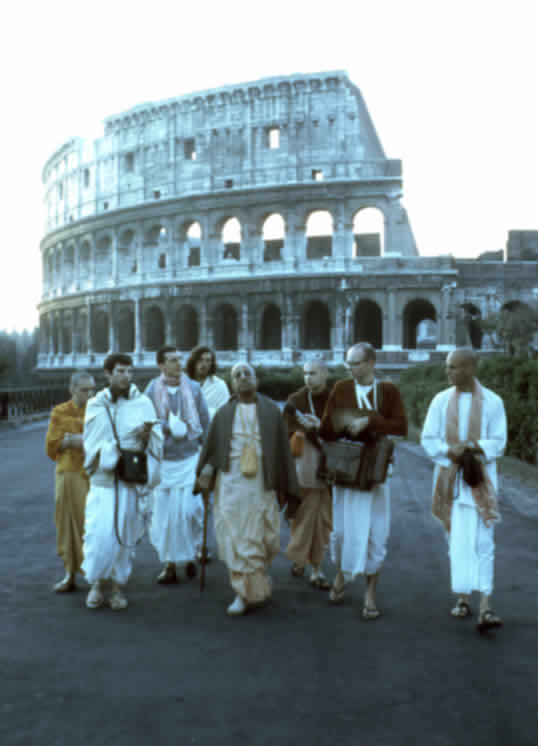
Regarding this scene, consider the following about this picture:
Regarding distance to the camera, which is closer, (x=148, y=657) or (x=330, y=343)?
(x=148, y=657)

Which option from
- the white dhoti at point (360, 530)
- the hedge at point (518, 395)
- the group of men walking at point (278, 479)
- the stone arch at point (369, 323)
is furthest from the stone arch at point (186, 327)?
the white dhoti at point (360, 530)

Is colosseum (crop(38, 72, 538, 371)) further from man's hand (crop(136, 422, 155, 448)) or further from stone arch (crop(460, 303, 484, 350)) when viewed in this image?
man's hand (crop(136, 422, 155, 448))

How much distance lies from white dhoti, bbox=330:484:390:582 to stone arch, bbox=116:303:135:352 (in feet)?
110

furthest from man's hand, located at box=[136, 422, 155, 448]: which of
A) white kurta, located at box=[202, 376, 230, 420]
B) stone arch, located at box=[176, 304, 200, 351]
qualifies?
stone arch, located at box=[176, 304, 200, 351]

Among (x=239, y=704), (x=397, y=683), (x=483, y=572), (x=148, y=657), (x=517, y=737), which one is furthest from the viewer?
(x=483, y=572)

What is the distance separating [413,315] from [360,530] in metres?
30.6

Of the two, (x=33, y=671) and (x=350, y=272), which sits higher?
(x=350, y=272)

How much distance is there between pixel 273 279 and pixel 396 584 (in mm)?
27220

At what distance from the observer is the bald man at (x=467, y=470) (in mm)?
4445

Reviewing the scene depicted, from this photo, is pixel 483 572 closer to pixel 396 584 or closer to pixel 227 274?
pixel 396 584

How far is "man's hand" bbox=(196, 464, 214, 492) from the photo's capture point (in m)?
4.93

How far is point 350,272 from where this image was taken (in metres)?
30.6

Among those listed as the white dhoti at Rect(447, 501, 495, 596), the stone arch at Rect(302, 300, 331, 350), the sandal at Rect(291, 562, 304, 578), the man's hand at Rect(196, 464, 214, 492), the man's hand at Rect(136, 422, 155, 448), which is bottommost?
the sandal at Rect(291, 562, 304, 578)

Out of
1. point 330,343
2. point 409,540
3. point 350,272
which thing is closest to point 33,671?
point 409,540
